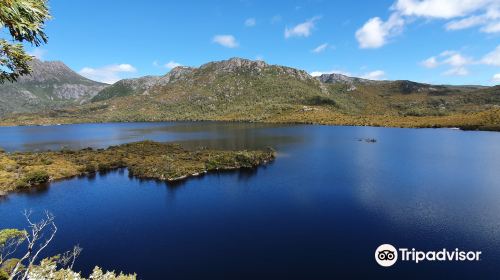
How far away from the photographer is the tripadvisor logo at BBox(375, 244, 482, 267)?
47.3m

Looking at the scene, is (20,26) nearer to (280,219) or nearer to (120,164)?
(280,219)

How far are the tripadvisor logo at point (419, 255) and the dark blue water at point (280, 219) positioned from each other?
126cm

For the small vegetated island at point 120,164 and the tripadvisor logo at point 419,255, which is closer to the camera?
the tripadvisor logo at point 419,255

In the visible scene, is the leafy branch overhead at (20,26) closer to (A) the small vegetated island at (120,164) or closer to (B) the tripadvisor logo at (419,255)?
(B) the tripadvisor logo at (419,255)

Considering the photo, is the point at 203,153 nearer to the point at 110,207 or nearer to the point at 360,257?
the point at 110,207

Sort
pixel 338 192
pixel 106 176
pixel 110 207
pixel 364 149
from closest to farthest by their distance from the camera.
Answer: pixel 110 207 < pixel 338 192 < pixel 106 176 < pixel 364 149

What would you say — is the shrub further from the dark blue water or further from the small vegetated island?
the dark blue water

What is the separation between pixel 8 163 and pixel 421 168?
486 feet

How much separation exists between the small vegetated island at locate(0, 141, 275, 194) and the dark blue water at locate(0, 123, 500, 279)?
679 cm

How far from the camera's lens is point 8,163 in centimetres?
11219

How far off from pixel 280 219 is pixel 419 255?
1009 inches

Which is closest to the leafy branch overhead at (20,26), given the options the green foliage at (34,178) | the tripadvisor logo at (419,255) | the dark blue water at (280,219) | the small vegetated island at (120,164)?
the dark blue water at (280,219)

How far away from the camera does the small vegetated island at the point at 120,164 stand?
98.9m

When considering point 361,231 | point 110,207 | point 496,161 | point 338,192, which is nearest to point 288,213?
point 361,231
